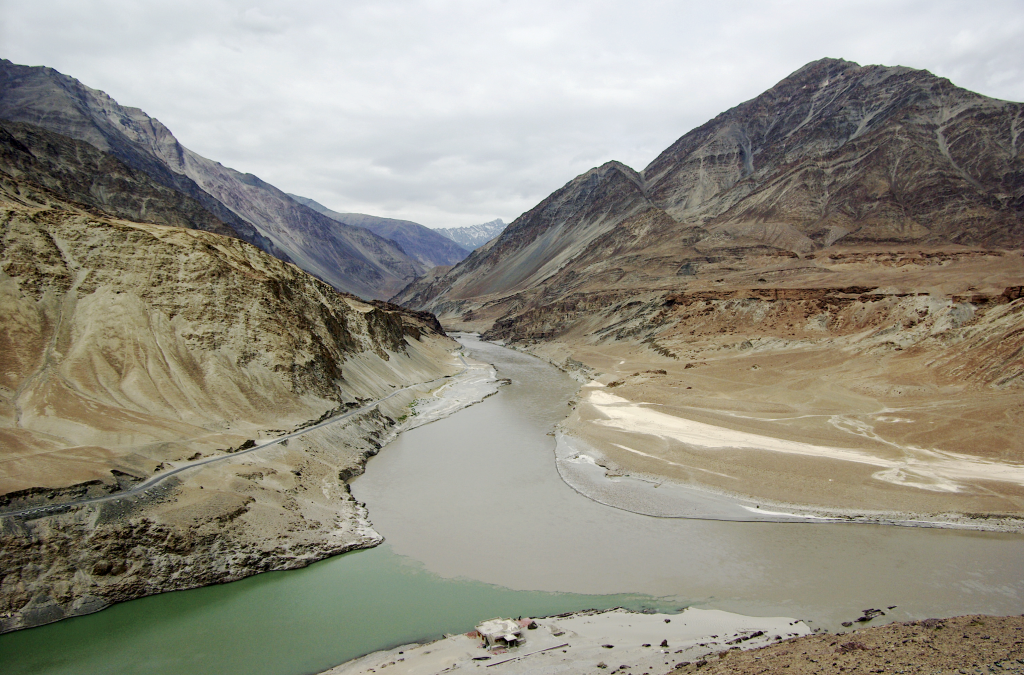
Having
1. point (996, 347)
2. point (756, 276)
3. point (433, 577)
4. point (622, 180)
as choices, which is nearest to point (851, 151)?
point (622, 180)

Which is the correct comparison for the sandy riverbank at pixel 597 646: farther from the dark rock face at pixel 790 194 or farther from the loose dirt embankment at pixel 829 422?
the dark rock face at pixel 790 194

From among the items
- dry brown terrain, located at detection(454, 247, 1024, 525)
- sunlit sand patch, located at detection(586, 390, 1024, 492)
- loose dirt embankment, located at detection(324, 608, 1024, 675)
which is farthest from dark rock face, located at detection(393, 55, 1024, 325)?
loose dirt embankment, located at detection(324, 608, 1024, 675)

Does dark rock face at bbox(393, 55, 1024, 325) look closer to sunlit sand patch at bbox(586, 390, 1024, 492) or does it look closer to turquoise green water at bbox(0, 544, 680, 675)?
sunlit sand patch at bbox(586, 390, 1024, 492)

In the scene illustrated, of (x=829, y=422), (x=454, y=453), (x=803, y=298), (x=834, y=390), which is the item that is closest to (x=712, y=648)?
(x=454, y=453)

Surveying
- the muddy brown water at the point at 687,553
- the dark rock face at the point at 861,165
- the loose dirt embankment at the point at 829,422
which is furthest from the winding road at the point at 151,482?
the dark rock face at the point at 861,165

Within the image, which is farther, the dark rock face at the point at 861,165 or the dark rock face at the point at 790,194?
the dark rock face at the point at 861,165

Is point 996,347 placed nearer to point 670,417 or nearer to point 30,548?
point 670,417
